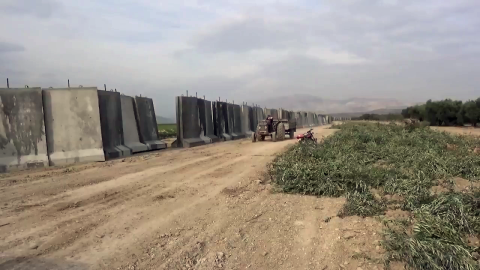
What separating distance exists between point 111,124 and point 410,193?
9.79 meters

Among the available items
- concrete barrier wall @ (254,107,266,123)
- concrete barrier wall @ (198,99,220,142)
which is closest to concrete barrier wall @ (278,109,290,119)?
concrete barrier wall @ (254,107,266,123)

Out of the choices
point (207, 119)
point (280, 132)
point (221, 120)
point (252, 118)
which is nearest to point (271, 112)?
point (252, 118)

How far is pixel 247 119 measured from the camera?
28594mm

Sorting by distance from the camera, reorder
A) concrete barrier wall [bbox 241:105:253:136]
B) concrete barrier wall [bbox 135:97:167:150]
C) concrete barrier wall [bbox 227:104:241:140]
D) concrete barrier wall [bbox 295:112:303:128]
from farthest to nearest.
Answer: concrete barrier wall [bbox 295:112:303:128] → concrete barrier wall [bbox 241:105:253:136] → concrete barrier wall [bbox 227:104:241:140] → concrete barrier wall [bbox 135:97:167:150]

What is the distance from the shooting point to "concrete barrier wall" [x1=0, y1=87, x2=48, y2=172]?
33.3 ft

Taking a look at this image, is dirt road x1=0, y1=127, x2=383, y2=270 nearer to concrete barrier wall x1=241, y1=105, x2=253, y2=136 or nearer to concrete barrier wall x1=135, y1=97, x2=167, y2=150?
concrete barrier wall x1=135, y1=97, x2=167, y2=150

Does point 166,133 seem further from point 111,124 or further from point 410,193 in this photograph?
point 410,193

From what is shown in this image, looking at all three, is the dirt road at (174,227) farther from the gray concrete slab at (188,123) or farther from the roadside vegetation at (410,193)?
the gray concrete slab at (188,123)

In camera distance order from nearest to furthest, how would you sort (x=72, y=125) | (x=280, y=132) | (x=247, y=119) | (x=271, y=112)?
1. (x=72, y=125)
2. (x=280, y=132)
3. (x=247, y=119)
4. (x=271, y=112)

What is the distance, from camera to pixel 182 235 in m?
4.87

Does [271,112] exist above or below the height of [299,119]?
above

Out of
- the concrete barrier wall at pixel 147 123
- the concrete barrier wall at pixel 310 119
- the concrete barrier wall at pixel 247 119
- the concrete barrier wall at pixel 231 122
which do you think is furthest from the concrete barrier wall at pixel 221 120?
the concrete barrier wall at pixel 310 119

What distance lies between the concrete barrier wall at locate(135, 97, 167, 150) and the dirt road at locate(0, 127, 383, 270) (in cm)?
701

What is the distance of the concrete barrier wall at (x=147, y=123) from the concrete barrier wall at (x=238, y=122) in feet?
31.2
